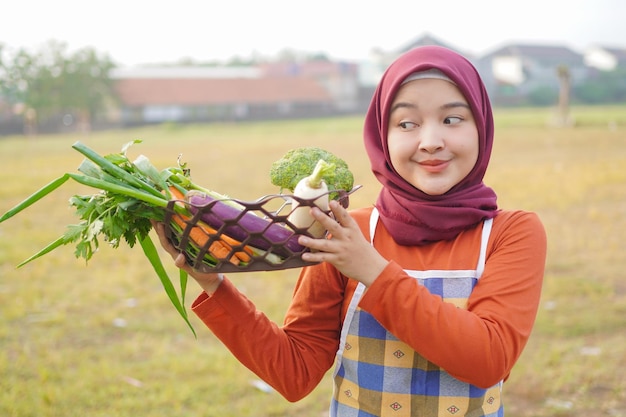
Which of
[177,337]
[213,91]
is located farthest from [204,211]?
[213,91]

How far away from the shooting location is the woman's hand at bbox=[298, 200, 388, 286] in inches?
62.6

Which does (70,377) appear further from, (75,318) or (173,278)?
(173,278)

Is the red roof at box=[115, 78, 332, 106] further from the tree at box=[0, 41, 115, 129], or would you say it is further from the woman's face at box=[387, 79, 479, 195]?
the woman's face at box=[387, 79, 479, 195]

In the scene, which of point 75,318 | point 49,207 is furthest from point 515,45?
point 75,318

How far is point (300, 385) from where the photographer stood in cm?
209

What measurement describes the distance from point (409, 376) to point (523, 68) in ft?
272

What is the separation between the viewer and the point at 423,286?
177cm

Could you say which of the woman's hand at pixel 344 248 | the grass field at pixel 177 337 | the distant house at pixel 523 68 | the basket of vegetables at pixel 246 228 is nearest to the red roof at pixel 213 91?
the distant house at pixel 523 68

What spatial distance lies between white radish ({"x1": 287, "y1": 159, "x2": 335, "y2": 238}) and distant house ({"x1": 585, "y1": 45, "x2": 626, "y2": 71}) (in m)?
97.1

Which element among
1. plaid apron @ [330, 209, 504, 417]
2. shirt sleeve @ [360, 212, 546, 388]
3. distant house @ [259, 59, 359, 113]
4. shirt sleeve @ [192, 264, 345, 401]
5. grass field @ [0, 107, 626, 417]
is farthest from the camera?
distant house @ [259, 59, 359, 113]

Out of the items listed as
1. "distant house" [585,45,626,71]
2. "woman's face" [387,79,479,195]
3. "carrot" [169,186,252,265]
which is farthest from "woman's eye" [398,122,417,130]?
"distant house" [585,45,626,71]

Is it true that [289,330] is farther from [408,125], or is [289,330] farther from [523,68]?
[523,68]

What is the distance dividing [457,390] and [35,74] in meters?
59.4

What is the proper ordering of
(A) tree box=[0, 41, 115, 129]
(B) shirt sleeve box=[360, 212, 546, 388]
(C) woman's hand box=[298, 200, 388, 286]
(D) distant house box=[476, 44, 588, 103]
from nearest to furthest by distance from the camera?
(C) woman's hand box=[298, 200, 388, 286], (B) shirt sleeve box=[360, 212, 546, 388], (A) tree box=[0, 41, 115, 129], (D) distant house box=[476, 44, 588, 103]
